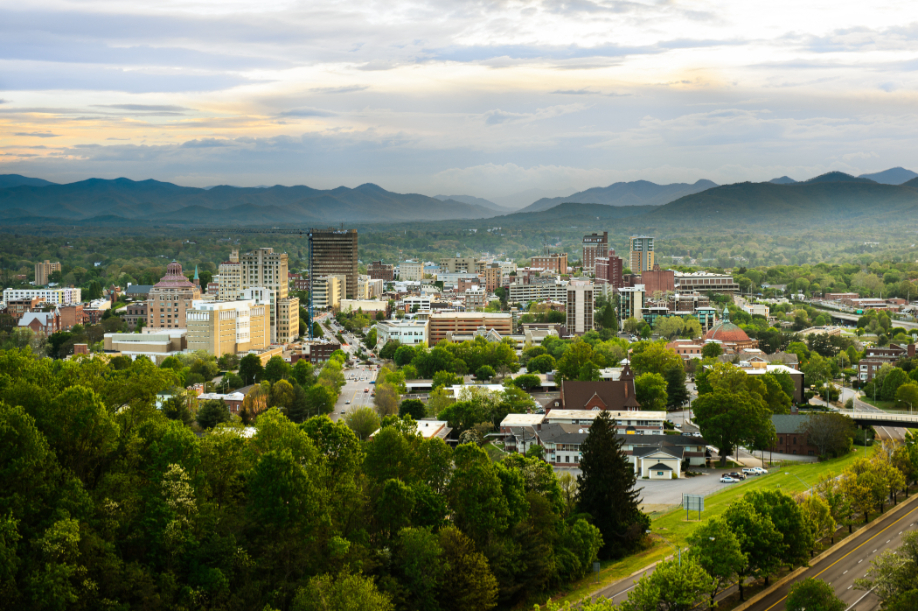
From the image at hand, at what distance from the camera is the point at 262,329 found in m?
66.5

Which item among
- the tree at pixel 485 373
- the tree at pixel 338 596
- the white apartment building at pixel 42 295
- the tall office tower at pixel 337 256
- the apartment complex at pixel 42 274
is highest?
the tall office tower at pixel 337 256

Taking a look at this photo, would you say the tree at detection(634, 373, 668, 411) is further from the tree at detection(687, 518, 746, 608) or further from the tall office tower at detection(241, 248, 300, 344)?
the tall office tower at detection(241, 248, 300, 344)

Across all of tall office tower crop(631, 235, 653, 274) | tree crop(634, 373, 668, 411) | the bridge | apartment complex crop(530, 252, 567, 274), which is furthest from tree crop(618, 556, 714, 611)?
tall office tower crop(631, 235, 653, 274)

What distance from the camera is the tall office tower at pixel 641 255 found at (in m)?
140

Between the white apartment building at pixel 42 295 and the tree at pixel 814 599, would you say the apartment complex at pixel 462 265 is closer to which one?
the white apartment building at pixel 42 295

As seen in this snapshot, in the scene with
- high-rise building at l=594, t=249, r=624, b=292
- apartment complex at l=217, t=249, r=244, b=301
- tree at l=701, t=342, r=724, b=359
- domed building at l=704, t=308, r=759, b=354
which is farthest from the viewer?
high-rise building at l=594, t=249, r=624, b=292

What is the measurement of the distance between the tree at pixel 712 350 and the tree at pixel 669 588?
145 feet

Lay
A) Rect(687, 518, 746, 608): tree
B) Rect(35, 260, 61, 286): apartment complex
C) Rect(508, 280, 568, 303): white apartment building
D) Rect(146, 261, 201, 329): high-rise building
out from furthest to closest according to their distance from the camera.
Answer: Rect(35, 260, 61, 286): apartment complex → Rect(508, 280, 568, 303): white apartment building → Rect(146, 261, 201, 329): high-rise building → Rect(687, 518, 746, 608): tree

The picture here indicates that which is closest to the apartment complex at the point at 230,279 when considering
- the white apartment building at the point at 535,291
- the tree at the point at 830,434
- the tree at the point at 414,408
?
the white apartment building at the point at 535,291

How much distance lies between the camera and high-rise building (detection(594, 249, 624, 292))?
109875 millimetres

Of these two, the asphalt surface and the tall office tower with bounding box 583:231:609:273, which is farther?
the tall office tower with bounding box 583:231:609:273

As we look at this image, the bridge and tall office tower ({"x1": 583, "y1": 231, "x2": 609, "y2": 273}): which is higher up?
tall office tower ({"x1": 583, "y1": 231, "x2": 609, "y2": 273})

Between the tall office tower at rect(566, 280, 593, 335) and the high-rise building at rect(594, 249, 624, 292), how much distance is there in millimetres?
26190

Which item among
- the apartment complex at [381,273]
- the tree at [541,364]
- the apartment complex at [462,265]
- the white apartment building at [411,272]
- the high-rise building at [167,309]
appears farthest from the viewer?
the white apartment building at [411,272]
